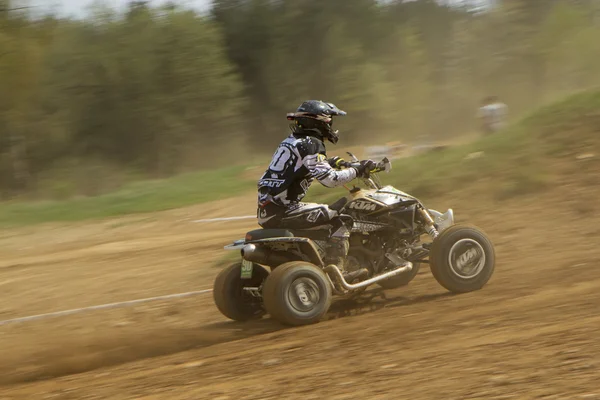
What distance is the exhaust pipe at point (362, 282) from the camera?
8000 millimetres

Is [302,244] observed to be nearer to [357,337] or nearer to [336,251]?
[336,251]

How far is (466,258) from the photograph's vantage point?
8.25 meters

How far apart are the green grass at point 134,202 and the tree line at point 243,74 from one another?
690cm

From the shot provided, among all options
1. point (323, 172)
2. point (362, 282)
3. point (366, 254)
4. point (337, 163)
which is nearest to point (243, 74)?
point (366, 254)

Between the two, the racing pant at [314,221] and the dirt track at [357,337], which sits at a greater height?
the racing pant at [314,221]

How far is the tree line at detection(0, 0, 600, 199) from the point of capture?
35.9 metres

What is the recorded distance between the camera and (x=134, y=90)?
37.6 meters

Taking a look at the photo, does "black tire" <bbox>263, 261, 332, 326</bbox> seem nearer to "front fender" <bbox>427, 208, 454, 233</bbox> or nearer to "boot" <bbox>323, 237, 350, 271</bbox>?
"boot" <bbox>323, 237, 350, 271</bbox>

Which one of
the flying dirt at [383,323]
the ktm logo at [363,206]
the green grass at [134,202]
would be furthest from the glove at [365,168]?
the green grass at [134,202]

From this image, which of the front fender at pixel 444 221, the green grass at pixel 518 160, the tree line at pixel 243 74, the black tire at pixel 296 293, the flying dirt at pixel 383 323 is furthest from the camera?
the tree line at pixel 243 74

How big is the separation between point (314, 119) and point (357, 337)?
234cm

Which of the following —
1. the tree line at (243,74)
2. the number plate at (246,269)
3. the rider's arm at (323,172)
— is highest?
the tree line at (243,74)

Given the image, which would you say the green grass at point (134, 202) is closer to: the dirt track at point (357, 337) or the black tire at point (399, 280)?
the dirt track at point (357, 337)

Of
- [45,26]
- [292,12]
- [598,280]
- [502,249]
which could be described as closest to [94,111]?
[45,26]
